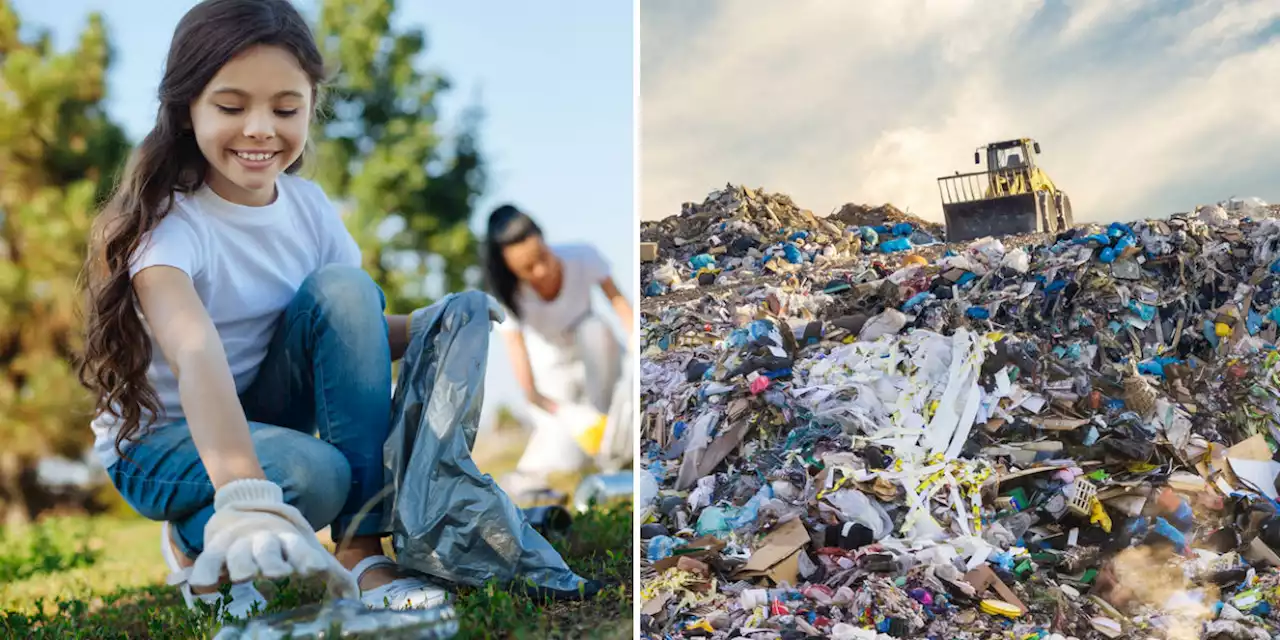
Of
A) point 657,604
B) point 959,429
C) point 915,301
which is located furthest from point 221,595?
point 915,301

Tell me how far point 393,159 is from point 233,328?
289 cm

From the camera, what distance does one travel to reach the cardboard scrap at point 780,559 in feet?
7.71

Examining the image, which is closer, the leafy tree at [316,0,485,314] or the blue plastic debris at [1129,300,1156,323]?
the blue plastic debris at [1129,300,1156,323]

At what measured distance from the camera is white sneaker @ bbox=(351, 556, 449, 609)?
1.74m

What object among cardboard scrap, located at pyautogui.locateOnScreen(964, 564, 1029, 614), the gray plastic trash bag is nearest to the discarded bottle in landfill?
the gray plastic trash bag

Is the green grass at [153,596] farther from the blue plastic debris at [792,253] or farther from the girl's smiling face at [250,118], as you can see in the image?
the blue plastic debris at [792,253]

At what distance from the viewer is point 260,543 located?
5.01 ft

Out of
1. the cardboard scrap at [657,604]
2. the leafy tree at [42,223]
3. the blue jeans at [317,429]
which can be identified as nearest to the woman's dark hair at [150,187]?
the blue jeans at [317,429]

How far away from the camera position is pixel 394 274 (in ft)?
15.3

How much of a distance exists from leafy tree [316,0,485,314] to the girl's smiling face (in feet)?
8.52

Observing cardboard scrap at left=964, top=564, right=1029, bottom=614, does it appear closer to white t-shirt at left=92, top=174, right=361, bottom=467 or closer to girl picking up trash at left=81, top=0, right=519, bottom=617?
girl picking up trash at left=81, top=0, right=519, bottom=617

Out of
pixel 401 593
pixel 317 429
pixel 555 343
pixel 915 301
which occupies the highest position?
pixel 915 301

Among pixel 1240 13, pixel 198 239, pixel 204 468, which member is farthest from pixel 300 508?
pixel 1240 13

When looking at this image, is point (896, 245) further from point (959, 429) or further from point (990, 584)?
point (990, 584)
